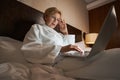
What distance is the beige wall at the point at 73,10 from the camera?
231 centimetres

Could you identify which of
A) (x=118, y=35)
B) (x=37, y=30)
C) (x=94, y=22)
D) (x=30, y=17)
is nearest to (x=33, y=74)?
(x=37, y=30)

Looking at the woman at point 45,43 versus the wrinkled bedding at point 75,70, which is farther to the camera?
the woman at point 45,43

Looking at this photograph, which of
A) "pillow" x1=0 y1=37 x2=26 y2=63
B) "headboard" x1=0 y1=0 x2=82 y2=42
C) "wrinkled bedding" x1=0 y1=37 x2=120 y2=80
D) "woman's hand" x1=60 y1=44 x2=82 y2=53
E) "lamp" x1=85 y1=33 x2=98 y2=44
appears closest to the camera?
"wrinkled bedding" x1=0 y1=37 x2=120 y2=80

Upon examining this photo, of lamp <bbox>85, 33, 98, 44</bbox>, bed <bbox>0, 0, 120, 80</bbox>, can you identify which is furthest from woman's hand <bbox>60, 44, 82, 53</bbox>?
lamp <bbox>85, 33, 98, 44</bbox>

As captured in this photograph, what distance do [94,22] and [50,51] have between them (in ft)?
6.14

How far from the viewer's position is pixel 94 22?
2.91 metres

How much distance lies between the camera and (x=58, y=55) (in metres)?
1.21

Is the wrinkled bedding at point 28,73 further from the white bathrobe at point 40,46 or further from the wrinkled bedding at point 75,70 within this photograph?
the white bathrobe at point 40,46

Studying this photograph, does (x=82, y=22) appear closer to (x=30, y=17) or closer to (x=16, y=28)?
(x=30, y=17)

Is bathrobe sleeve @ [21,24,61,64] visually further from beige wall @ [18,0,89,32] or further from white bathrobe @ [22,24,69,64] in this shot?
beige wall @ [18,0,89,32]

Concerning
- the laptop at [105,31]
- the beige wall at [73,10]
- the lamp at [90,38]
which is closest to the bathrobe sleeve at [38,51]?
the laptop at [105,31]

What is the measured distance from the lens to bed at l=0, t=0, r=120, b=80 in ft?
3.00

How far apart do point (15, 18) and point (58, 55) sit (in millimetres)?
664

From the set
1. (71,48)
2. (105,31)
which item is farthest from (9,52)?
(105,31)
